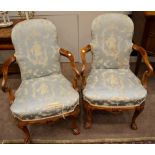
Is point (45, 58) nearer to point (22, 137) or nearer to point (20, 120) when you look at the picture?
point (20, 120)

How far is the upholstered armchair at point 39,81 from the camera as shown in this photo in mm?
1445

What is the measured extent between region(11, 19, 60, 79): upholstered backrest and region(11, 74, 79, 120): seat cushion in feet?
0.41

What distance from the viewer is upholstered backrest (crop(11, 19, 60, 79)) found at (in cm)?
157

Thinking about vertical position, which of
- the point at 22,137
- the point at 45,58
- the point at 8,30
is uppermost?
the point at 8,30

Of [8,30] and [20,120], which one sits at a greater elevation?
[8,30]

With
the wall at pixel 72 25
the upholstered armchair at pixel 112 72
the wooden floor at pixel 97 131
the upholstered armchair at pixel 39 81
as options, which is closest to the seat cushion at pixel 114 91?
the upholstered armchair at pixel 112 72

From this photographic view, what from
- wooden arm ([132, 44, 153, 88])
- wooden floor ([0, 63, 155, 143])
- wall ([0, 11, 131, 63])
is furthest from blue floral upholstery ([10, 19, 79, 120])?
wall ([0, 11, 131, 63])

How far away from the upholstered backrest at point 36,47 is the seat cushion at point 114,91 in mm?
381

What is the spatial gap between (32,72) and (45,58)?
16cm

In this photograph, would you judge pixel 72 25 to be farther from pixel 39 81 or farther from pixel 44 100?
pixel 44 100

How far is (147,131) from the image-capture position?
5.68ft

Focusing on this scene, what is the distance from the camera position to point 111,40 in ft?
5.56

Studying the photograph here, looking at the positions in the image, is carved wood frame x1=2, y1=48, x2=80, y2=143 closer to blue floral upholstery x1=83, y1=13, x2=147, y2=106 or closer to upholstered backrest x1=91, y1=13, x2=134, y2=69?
blue floral upholstery x1=83, y1=13, x2=147, y2=106

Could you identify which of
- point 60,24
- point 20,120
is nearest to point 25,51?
point 20,120
